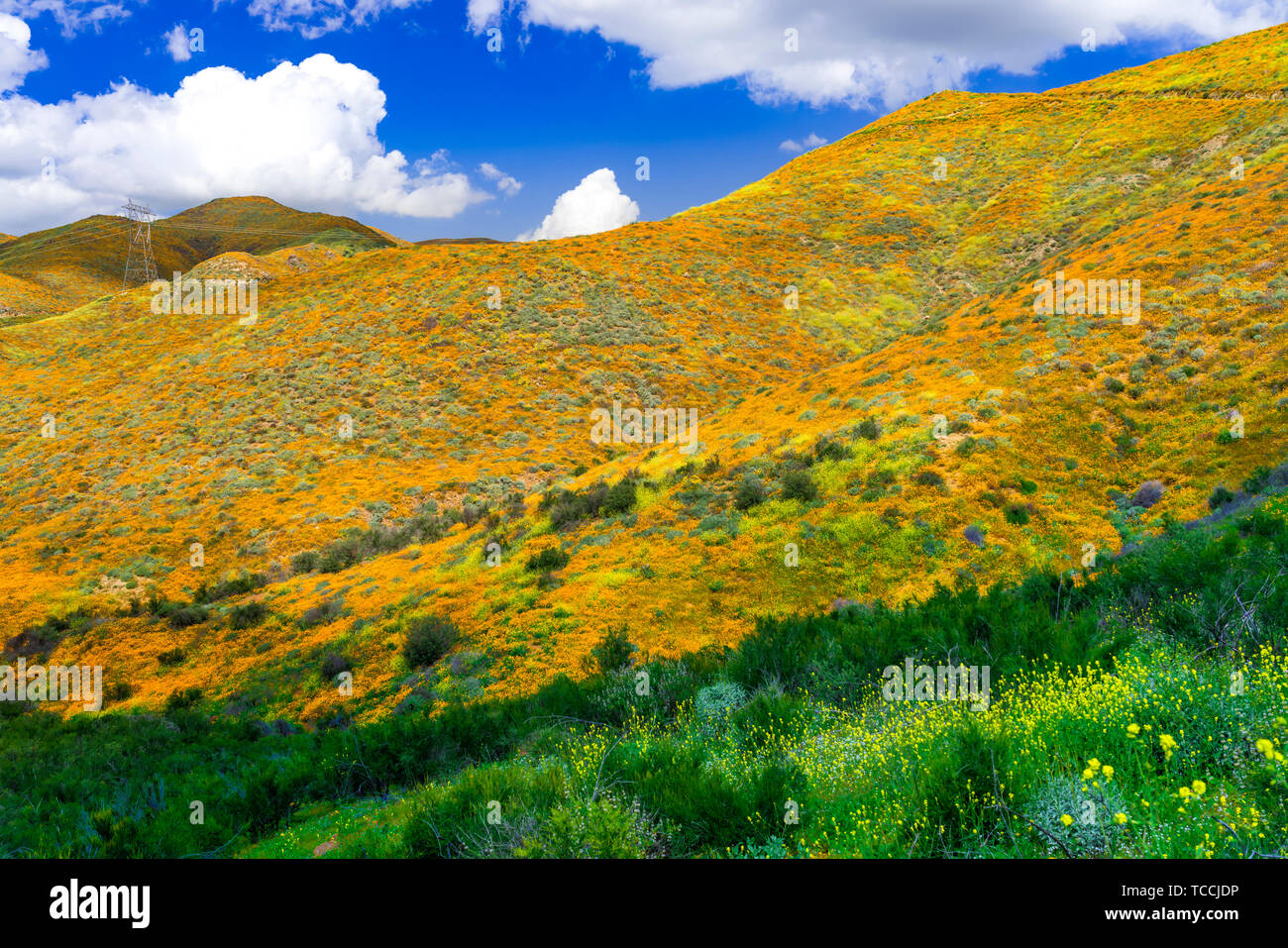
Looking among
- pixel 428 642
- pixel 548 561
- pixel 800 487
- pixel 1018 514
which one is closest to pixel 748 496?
pixel 800 487

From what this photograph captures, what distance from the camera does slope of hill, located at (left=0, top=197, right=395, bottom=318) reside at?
77.4 meters

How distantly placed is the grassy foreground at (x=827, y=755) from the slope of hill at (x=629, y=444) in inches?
95.4

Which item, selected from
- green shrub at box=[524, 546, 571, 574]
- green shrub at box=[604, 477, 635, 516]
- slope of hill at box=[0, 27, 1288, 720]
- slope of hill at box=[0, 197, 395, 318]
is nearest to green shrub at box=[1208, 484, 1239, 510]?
slope of hill at box=[0, 27, 1288, 720]

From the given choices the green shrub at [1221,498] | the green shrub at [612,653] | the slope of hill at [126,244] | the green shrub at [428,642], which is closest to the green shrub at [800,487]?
the green shrub at [612,653]

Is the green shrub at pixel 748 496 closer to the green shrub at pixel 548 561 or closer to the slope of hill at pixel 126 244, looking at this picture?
the green shrub at pixel 548 561

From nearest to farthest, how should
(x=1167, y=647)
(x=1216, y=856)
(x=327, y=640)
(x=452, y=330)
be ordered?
(x=1216, y=856), (x=1167, y=647), (x=327, y=640), (x=452, y=330)

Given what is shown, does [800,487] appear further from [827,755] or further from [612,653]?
[827,755]

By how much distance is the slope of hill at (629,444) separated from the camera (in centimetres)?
1186

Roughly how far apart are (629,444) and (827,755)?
22605mm
